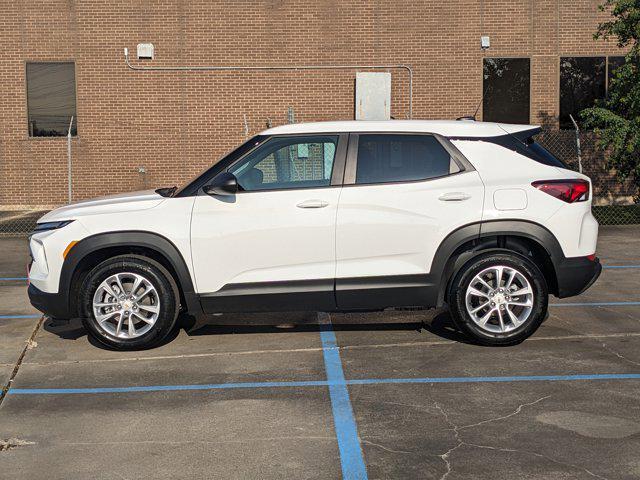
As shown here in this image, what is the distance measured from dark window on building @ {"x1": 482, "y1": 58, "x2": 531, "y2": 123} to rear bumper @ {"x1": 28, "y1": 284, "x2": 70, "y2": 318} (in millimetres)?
15827

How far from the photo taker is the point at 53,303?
7516mm

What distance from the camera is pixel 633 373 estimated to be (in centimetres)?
666

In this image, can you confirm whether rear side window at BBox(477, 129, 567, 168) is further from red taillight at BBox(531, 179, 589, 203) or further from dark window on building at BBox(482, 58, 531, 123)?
dark window on building at BBox(482, 58, 531, 123)

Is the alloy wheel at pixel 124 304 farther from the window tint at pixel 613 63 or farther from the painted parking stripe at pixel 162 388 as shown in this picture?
the window tint at pixel 613 63

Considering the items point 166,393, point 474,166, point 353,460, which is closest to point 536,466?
point 353,460

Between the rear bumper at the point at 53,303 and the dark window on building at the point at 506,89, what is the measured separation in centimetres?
1583

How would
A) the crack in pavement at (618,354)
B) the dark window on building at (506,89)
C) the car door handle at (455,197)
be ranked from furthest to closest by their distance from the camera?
the dark window on building at (506,89), the car door handle at (455,197), the crack in pavement at (618,354)

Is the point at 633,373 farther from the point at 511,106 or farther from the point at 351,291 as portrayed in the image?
the point at 511,106

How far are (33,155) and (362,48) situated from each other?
8.15 metres

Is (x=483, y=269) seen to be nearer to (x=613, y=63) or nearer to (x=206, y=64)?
(x=206, y=64)

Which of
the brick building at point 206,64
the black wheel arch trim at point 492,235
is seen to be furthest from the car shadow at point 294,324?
the brick building at point 206,64

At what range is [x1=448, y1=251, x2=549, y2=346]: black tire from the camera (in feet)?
24.4

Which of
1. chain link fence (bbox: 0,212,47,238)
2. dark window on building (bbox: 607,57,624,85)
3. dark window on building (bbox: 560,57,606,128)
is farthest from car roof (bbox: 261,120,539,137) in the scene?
dark window on building (bbox: 607,57,624,85)

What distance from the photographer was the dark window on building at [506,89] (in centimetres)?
2164
